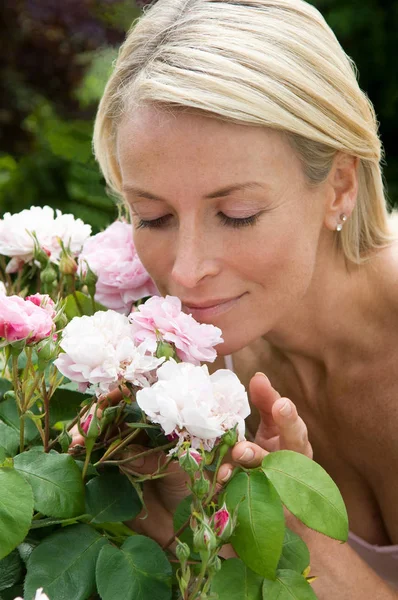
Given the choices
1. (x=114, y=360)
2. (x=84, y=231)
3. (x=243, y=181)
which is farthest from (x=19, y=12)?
(x=114, y=360)

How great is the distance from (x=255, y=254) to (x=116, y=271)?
30 cm

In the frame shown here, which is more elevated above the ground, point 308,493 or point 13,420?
point 308,493

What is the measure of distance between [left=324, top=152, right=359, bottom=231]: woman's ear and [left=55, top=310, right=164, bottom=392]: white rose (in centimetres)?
69

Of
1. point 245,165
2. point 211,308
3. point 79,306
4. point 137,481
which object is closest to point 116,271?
point 79,306

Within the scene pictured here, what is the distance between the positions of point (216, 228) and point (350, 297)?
1.81ft

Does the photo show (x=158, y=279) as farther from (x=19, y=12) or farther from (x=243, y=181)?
(x=19, y=12)

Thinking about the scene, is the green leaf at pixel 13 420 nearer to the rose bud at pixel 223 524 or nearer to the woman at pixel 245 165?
the woman at pixel 245 165

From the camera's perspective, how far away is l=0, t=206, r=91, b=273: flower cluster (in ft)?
5.38

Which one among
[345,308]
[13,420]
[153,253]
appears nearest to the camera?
[13,420]

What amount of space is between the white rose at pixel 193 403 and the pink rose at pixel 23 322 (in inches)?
6.3

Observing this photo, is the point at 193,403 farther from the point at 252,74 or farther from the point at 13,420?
the point at 252,74

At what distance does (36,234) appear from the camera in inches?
65.1

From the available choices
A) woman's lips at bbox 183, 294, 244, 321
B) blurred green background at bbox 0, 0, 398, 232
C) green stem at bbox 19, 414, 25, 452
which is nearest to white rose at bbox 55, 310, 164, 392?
green stem at bbox 19, 414, 25, 452

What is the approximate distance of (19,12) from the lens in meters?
5.02
